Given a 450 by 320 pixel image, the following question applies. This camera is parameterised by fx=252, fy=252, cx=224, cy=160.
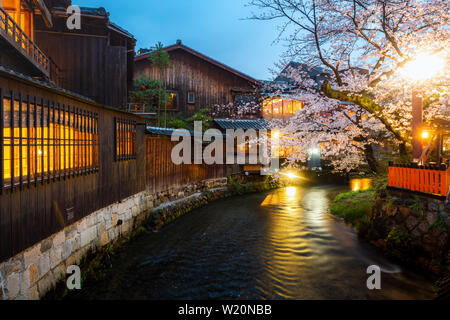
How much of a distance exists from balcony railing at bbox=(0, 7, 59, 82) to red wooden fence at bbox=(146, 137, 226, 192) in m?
5.76

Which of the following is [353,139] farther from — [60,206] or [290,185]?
[60,206]

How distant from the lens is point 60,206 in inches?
263

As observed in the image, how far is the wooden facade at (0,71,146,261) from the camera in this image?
16.4ft

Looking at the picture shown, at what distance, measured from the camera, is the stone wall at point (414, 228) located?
8078mm

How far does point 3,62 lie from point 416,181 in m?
15.8

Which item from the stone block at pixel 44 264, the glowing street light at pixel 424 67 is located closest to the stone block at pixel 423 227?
the glowing street light at pixel 424 67

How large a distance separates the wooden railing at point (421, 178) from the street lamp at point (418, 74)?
145cm

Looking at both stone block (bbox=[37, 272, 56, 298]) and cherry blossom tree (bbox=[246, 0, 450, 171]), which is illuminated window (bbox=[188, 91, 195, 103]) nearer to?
cherry blossom tree (bbox=[246, 0, 450, 171])

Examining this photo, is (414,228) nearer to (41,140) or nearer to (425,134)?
(425,134)

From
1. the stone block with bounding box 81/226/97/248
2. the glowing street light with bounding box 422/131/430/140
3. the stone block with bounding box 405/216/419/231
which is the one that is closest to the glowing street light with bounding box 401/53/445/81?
the glowing street light with bounding box 422/131/430/140

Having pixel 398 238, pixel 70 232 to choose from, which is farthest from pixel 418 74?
pixel 70 232

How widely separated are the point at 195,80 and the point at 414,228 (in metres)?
22.1
